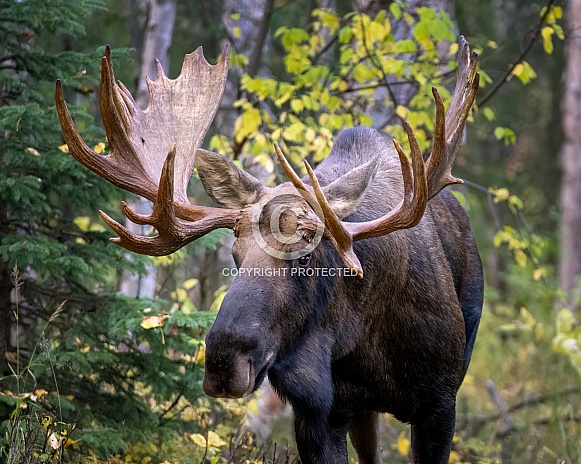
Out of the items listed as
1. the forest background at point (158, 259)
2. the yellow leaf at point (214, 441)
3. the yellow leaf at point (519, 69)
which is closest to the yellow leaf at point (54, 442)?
the forest background at point (158, 259)

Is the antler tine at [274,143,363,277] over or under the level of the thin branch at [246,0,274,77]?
under

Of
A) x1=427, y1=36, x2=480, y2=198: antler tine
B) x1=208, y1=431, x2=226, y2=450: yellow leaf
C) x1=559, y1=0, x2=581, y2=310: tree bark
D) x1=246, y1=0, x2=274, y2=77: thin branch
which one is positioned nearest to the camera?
x1=427, y1=36, x2=480, y2=198: antler tine

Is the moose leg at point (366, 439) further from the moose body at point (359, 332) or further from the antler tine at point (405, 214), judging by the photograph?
the antler tine at point (405, 214)

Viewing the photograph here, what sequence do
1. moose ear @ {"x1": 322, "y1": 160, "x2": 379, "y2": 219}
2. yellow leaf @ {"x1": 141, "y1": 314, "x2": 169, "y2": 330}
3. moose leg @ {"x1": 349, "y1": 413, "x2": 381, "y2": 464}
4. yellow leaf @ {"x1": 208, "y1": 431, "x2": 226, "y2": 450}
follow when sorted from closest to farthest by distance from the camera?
moose ear @ {"x1": 322, "y1": 160, "x2": 379, "y2": 219} < yellow leaf @ {"x1": 141, "y1": 314, "x2": 169, "y2": 330} < yellow leaf @ {"x1": 208, "y1": 431, "x2": 226, "y2": 450} < moose leg @ {"x1": 349, "y1": 413, "x2": 381, "y2": 464}

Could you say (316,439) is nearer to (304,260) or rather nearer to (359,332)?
(359,332)

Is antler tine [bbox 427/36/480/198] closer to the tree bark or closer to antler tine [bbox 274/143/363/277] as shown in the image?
antler tine [bbox 274/143/363/277]

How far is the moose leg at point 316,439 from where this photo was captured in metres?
4.18

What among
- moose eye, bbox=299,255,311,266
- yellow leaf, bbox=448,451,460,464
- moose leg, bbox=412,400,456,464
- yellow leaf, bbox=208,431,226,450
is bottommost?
yellow leaf, bbox=448,451,460,464

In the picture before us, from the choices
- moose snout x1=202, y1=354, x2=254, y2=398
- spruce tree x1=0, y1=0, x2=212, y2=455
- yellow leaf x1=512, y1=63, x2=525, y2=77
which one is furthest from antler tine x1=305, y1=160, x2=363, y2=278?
yellow leaf x1=512, y1=63, x2=525, y2=77

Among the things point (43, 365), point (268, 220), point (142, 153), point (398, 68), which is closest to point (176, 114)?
point (142, 153)

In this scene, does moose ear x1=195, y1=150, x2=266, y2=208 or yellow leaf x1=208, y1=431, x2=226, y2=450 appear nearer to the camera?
moose ear x1=195, y1=150, x2=266, y2=208

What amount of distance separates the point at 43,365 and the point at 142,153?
139 cm

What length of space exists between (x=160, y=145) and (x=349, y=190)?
1.09 m

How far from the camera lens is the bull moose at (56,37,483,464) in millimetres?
3781
